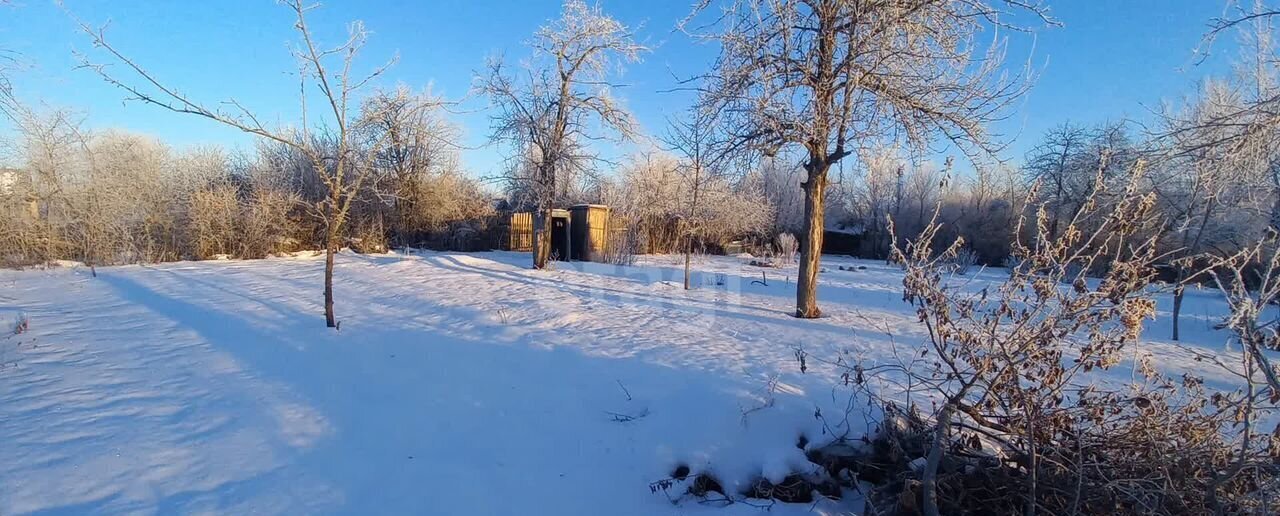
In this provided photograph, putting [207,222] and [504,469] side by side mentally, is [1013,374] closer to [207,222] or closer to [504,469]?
[504,469]

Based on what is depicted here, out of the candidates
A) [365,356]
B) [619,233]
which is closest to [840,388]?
[365,356]

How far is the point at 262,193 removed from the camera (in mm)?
18219

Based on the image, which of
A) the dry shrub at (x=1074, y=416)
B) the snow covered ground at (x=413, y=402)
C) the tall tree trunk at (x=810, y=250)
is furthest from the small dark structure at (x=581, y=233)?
the dry shrub at (x=1074, y=416)

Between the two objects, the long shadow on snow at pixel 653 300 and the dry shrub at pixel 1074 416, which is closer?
the dry shrub at pixel 1074 416

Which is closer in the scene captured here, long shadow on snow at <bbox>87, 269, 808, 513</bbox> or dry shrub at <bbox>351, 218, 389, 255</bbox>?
long shadow on snow at <bbox>87, 269, 808, 513</bbox>

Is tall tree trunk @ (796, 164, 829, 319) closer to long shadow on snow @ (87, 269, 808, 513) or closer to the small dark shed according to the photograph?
long shadow on snow @ (87, 269, 808, 513)

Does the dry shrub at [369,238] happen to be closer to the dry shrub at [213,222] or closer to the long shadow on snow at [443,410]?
the dry shrub at [213,222]

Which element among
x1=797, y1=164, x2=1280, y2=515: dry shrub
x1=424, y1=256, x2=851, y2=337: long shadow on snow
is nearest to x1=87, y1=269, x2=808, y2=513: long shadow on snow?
x1=797, y1=164, x2=1280, y2=515: dry shrub

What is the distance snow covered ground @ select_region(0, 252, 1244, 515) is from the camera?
11.9 ft

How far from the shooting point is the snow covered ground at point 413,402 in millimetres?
3617

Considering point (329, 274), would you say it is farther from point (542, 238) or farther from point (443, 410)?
point (542, 238)

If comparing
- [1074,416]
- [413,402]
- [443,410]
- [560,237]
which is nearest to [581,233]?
[560,237]

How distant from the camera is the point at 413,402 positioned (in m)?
4.96

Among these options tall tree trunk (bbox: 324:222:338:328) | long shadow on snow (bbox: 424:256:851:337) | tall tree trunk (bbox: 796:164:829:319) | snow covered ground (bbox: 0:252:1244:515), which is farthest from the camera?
tall tree trunk (bbox: 796:164:829:319)
